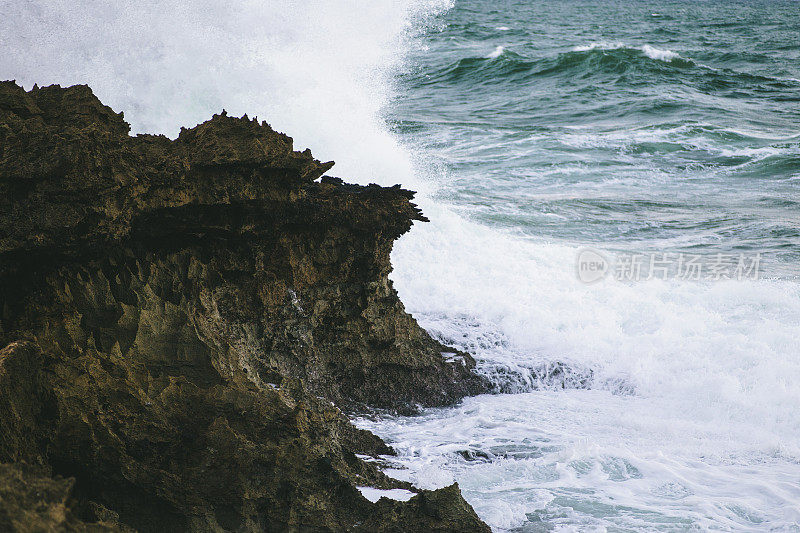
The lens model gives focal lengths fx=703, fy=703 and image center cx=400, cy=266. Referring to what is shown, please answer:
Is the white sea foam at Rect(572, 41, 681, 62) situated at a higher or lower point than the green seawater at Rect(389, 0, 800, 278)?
higher

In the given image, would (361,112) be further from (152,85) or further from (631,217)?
(631,217)

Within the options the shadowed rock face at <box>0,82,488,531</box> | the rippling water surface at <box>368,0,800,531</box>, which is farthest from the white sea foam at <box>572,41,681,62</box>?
the shadowed rock face at <box>0,82,488,531</box>

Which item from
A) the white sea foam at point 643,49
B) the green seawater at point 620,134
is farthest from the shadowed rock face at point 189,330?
the white sea foam at point 643,49

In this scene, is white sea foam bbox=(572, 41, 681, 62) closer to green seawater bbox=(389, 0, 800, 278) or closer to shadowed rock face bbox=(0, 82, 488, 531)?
green seawater bbox=(389, 0, 800, 278)

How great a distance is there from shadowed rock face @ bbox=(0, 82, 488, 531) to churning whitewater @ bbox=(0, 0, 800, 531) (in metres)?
0.58

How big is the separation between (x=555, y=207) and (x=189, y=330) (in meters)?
6.38

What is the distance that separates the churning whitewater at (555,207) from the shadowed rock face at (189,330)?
58 cm

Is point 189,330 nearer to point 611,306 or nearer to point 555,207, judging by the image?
point 611,306

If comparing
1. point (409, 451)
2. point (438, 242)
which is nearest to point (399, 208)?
point (409, 451)

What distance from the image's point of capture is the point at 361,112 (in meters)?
10.3

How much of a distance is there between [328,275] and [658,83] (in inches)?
527

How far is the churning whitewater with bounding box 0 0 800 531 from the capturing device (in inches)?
121

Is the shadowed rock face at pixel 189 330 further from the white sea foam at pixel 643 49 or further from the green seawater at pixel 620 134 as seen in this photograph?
the white sea foam at pixel 643 49

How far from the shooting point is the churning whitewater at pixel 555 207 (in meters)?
3.07
